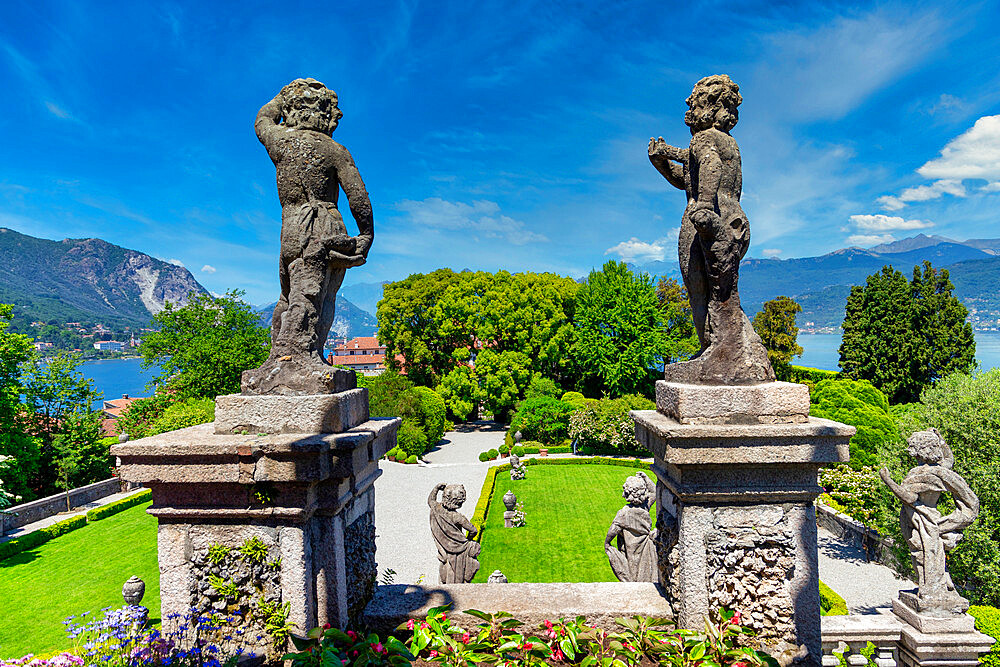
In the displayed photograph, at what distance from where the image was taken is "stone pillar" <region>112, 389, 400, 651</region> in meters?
2.96

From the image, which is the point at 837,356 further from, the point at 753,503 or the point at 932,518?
the point at 753,503

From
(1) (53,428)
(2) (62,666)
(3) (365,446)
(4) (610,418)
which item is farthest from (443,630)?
(1) (53,428)

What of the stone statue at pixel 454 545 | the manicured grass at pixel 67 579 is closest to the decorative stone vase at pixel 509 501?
the stone statue at pixel 454 545

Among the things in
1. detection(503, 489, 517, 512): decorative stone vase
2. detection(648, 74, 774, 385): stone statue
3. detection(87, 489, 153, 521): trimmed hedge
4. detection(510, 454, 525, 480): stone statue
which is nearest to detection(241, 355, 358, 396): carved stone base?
detection(648, 74, 774, 385): stone statue

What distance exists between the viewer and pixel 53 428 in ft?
68.6

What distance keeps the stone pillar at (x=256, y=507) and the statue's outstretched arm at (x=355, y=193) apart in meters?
1.20

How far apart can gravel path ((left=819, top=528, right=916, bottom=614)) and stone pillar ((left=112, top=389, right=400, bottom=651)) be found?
12609 mm

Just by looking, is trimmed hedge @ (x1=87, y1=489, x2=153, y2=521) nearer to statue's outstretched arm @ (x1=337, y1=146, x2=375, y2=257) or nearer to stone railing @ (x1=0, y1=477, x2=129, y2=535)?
stone railing @ (x1=0, y1=477, x2=129, y2=535)

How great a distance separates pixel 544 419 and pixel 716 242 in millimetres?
24034

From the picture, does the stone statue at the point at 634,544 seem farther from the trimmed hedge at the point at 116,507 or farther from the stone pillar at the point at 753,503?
the trimmed hedge at the point at 116,507

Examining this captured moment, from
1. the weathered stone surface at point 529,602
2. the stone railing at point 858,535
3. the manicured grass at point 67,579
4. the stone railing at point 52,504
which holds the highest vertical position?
the weathered stone surface at point 529,602

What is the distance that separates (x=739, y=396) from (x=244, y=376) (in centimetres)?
327

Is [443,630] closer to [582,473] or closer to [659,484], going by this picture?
[659,484]

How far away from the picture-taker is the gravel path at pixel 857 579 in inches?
455
